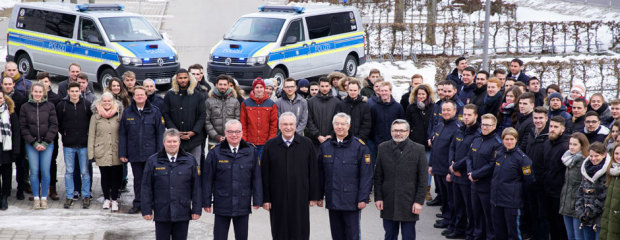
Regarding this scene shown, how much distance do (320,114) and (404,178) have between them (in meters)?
3.06

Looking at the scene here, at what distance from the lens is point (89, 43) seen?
19266mm

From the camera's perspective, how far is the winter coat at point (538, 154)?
998 cm

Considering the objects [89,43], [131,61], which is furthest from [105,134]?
[89,43]

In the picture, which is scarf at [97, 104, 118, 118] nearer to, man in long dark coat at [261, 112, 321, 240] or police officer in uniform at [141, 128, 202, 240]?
police officer in uniform at [141, 128, 202, 240]

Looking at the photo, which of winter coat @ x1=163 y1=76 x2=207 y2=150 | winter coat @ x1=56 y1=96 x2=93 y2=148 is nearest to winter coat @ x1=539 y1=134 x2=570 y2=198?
winter coat @ x1=163 y1=76 x2=207 y2=150

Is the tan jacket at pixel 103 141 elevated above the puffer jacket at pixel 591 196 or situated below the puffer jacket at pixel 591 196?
above

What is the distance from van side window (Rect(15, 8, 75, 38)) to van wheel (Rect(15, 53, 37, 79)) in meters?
0.72

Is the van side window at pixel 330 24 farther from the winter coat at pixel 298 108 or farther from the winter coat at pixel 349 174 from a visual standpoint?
the winter coat at pixel 349 174

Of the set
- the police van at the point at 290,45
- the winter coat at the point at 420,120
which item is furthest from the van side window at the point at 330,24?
the winter coat at the point at 420,120

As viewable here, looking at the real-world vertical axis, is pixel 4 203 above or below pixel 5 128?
below

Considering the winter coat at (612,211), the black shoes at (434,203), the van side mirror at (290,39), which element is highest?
the van side mirror at (290,39)

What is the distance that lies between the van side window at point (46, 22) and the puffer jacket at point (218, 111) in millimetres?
8934

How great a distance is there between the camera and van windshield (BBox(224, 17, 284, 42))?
784 inches

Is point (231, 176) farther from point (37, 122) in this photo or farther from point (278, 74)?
point (278, 74)
